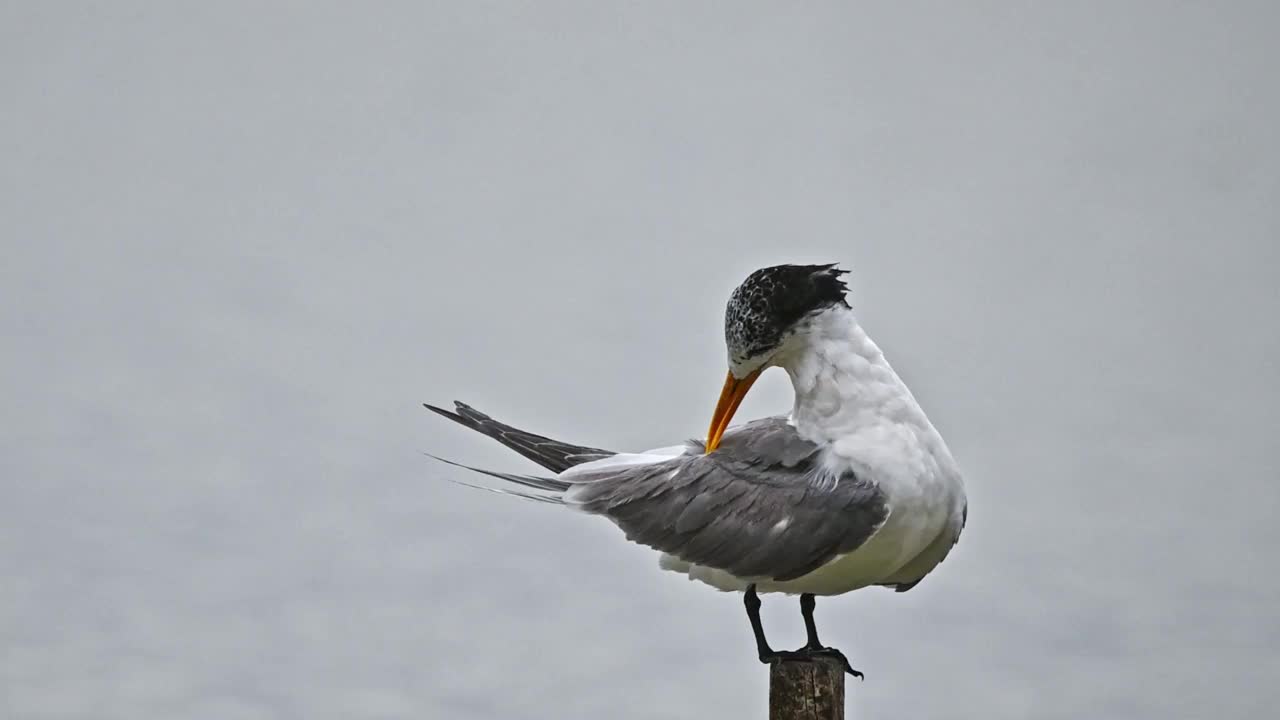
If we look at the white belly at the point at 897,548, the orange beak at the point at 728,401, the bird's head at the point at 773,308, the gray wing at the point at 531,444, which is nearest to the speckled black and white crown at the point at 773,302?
the bird's head at the point at 773,308

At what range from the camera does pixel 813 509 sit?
4883 millimetres

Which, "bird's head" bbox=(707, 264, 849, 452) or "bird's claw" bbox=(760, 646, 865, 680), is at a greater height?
"bird's head" bbox=(707, 264, 849, 452)

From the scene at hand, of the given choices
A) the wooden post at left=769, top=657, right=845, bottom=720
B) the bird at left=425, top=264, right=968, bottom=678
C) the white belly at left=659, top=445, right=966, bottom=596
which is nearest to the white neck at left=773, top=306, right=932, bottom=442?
the bird at left=425, top=264, right=968, bottom=678

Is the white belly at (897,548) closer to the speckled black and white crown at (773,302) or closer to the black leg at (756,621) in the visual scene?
the black leg at (756,621)

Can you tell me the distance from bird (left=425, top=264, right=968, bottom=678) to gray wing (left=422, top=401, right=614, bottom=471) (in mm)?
331

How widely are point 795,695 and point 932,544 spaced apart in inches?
26.6

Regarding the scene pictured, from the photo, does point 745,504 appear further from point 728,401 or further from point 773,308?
point 773,308

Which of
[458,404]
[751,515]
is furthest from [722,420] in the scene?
[458,404]

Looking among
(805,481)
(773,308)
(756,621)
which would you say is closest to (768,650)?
(756,621)

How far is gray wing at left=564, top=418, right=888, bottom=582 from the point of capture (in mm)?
4840

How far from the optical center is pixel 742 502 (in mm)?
5074

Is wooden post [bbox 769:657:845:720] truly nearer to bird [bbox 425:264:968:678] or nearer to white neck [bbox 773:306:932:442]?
bird [bbox 425:264:968:678]

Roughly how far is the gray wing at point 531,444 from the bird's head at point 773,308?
0.81 metres

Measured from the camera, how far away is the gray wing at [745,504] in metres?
4.84
